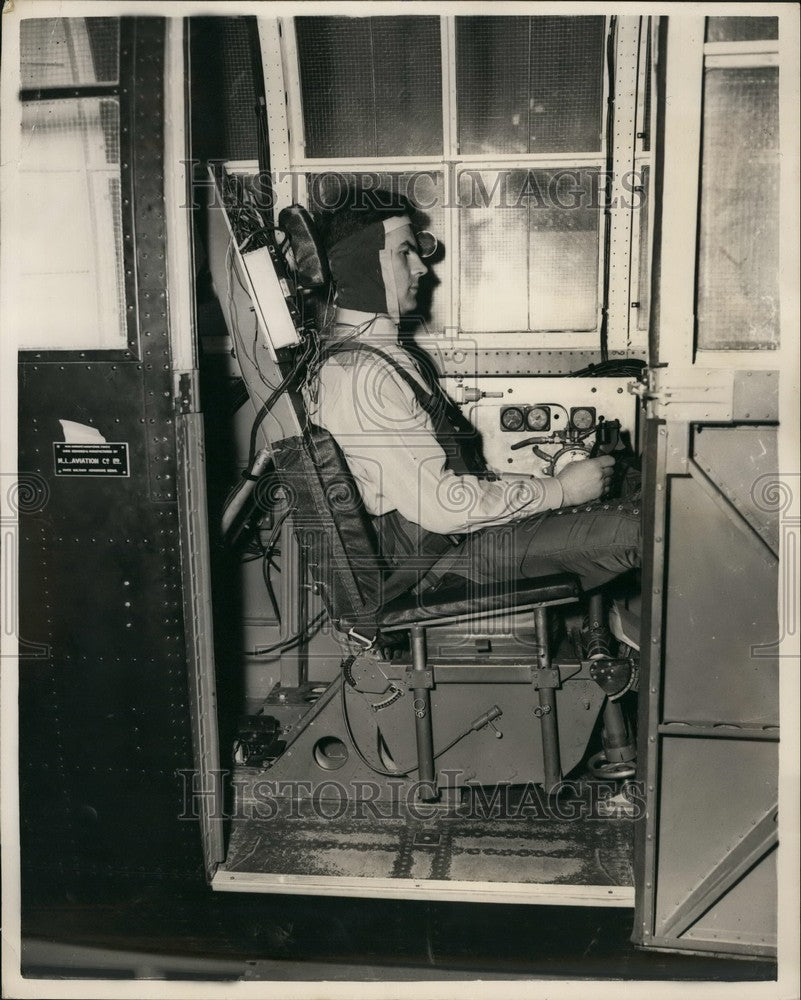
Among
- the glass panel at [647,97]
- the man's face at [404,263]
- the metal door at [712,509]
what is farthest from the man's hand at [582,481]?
the glass panel at [647,97]

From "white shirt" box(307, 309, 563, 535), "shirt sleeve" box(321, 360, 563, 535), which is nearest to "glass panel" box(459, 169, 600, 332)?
"white shirt" box(307, 309, 563, 535)

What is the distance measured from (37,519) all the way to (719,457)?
83.1 inches

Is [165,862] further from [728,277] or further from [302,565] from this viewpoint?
[728,277]

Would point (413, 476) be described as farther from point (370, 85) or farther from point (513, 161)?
point (370, 85)

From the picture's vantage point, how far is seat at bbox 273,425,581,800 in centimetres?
267

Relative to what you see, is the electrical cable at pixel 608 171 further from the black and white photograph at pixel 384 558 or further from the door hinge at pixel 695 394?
the door hinge at pixel 695 394

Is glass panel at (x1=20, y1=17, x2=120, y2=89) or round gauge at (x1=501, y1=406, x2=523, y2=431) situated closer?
glass panel at (x1=20, y1=17, x2=120, y2=89)

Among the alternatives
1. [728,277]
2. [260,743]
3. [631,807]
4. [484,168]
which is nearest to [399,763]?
[260,743]

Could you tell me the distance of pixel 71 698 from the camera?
8.59 ft

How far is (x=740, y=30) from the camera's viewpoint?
212 centimetres

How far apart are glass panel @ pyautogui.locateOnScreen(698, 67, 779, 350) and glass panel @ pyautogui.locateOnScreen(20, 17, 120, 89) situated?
175 cm

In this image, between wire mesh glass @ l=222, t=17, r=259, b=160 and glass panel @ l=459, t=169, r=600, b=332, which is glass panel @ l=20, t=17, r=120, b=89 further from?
glass panel @ l=459, t=169, r=600, b=332

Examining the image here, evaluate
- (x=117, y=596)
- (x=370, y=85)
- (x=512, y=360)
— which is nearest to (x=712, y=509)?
(x=512, y=360)

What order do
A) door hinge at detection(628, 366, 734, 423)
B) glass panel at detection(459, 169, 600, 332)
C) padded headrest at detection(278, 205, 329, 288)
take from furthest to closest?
glass panel at detection(459, 169, 600, 332) → padded headrest at detection(278, 205, 329, 288) → door hinge at detection(628, 366, 734, 423)
